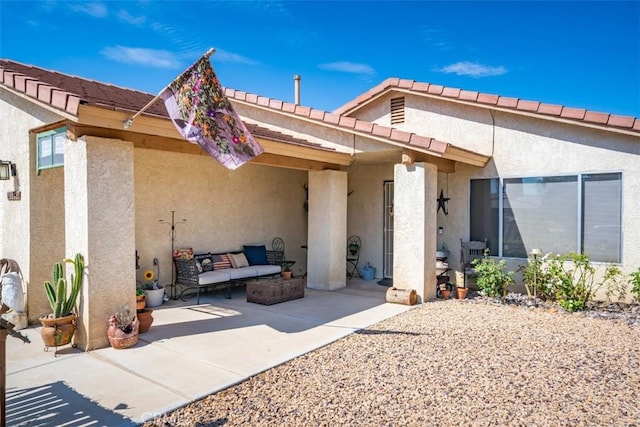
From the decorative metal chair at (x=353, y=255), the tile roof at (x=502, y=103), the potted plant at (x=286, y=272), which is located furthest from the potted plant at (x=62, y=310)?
the tile roof at (x=502, y=103)

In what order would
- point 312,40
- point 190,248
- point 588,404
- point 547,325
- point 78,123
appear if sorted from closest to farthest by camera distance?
point 588,404 < point 78,123 < point 547,325 < point 190,248 < point 312,40

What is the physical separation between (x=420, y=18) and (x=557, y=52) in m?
4.42

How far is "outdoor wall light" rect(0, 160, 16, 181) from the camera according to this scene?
7.12 meters

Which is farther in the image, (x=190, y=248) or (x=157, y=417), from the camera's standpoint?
(x=190, y=248)

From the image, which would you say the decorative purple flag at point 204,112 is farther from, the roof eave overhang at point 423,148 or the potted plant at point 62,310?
the roof eave overhang at point 423,148

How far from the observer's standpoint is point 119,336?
18.8 ft

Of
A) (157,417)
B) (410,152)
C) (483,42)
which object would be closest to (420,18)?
(483,42)

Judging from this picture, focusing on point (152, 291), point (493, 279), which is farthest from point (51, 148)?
point (493, 279)

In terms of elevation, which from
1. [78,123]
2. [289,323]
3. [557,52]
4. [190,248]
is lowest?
[289,323]

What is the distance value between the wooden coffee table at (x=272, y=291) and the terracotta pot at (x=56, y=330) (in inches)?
142

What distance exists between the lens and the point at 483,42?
43.7 feet

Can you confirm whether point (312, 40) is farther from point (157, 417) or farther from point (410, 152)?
point (157, 417)

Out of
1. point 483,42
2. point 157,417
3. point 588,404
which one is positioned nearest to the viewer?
point 157,417

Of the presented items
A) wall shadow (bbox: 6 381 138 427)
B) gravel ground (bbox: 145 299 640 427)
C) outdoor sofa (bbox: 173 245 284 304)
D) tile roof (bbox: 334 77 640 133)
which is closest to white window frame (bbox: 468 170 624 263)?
tile roof (bbox: 334 77 640 133)
